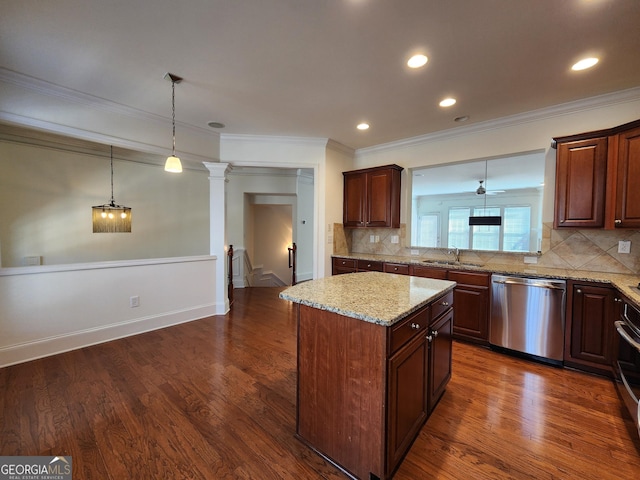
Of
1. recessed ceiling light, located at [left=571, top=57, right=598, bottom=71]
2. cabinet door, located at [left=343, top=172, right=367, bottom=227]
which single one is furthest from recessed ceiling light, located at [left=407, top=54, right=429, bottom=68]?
cabinet door, located at [left=343, top=172, right=367, bottom=227]

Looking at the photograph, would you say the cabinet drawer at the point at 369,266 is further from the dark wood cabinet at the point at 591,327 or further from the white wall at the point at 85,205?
the white wall at the point at 85,205

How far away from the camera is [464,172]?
17.3 ft

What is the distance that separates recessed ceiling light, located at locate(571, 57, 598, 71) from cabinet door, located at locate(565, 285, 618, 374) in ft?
6.16

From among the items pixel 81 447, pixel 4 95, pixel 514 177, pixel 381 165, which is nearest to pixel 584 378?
pixel 381 165

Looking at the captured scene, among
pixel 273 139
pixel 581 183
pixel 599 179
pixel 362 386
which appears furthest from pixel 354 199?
pixel 362 386

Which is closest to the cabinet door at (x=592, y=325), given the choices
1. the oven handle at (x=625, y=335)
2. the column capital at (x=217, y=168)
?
the oven handle at (x=625, y=335)

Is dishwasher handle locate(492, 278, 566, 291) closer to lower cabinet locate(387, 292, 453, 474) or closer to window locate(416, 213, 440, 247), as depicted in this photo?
lower cabinet locate(387, 292, 453, 474)

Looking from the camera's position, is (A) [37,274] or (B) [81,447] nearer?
(B) [81,447]

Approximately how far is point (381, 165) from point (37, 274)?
178 inches

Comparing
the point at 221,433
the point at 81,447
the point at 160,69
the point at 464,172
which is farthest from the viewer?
the point at 464,172

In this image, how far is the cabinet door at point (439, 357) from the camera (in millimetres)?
1782

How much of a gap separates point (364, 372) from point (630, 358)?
7.09 feet

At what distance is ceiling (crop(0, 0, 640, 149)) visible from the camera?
1.69 m

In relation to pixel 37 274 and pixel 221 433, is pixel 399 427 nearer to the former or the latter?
pixel 221 433
